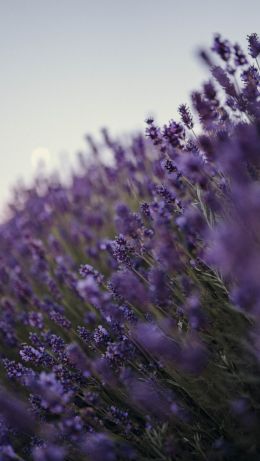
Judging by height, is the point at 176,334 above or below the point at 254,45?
below

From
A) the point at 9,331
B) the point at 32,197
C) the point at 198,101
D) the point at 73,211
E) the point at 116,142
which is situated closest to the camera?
the point at 198,101

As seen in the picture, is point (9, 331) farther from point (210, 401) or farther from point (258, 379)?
point (258, 379)

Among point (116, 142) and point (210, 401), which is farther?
point (116, 142)

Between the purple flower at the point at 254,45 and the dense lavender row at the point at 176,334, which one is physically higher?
the purple flower at the point at 254,45

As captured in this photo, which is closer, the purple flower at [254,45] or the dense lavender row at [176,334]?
the dense lavender row at [176,334]

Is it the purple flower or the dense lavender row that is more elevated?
the purple flower

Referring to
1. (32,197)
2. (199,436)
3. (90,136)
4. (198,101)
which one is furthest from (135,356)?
(32,197)

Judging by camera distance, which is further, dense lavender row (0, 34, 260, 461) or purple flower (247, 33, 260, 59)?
purple flower (247, 33, 260, 59)

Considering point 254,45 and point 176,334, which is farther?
point 254,45
